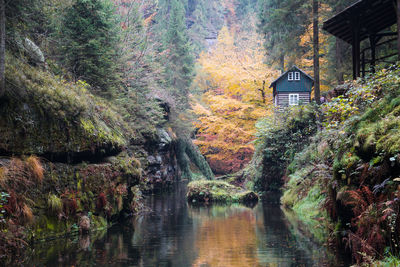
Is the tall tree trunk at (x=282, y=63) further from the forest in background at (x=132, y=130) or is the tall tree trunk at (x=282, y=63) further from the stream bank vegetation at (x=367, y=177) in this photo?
the stream bank vegetation at (x=367, y=177)

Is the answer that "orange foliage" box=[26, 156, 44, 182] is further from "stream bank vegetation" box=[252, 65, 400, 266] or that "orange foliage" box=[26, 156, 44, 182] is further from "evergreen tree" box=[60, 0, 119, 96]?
"stream bank vegetation" box=[252, 65, 400, 266]

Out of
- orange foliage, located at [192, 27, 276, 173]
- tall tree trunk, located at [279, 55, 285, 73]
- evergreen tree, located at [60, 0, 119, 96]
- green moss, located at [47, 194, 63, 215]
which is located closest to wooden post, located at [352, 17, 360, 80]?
evergreen tree, located at [60, 0, 119, 96]

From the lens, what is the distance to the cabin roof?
13.2 m

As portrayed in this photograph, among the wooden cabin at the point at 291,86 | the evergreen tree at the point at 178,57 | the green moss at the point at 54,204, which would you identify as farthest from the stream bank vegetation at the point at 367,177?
the evergreen tree at the point at 178,57

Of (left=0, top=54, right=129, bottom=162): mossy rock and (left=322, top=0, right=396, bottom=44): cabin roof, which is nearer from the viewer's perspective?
(left=0, top=54, right=129, bottom=162): mossy rock

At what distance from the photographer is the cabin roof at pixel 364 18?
13.2 metres

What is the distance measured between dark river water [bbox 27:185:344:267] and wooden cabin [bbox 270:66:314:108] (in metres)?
15.9

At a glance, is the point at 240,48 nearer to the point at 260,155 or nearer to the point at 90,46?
the point at 260,155

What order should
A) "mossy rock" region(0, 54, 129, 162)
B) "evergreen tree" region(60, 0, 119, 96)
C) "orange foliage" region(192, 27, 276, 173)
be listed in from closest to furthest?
"mossy rock" region(0, 54, 129, 162) < "evergreen tree" region(60, 0, 119, 96) < "orange foliage" region(192, 27, 276, 173)

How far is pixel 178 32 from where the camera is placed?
4134 cm

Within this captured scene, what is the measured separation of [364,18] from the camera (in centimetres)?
1418

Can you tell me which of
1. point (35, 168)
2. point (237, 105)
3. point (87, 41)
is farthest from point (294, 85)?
point (35, 168)

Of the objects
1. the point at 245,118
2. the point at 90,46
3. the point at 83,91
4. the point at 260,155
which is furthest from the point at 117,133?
the point at 245,118

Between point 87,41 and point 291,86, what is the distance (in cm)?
1775
